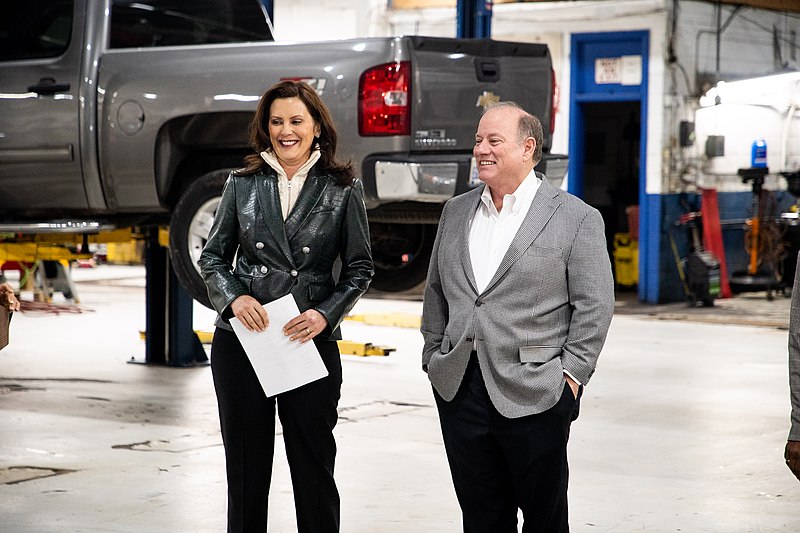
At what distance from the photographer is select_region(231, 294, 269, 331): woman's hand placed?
11.5ft

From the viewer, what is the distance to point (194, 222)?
6789 mm

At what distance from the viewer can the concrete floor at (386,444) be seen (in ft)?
15.5

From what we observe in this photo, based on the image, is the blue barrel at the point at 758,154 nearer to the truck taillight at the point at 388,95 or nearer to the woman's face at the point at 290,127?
the truck taillight at the point at 388,95

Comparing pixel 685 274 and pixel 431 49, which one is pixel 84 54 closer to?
pixel 431 49

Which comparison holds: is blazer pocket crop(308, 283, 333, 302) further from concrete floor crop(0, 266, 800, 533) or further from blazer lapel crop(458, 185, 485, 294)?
concrete floor crop(0, 266, 800, 533)

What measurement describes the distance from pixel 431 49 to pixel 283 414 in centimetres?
333

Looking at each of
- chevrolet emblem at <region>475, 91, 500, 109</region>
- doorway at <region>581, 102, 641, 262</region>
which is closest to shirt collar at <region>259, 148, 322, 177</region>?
chevrolet emblem at <region>475, 91, 500, 109</region>

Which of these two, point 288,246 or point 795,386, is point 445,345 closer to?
point 288,246

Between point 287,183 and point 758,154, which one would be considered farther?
point 758,154

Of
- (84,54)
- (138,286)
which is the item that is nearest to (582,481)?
(84,54)

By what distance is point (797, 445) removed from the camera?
110 inches

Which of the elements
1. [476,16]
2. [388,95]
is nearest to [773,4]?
[476,16]

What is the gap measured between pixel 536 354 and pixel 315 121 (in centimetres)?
99

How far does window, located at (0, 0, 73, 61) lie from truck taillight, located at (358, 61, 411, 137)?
1816 millimetres
